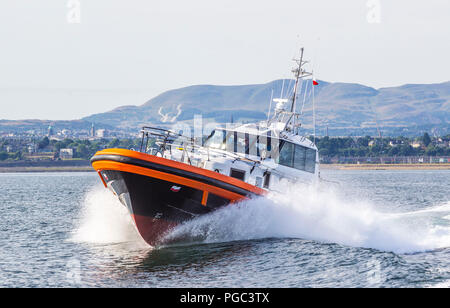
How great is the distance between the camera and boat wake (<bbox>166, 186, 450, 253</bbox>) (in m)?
17.0

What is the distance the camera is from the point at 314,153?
1972 cm

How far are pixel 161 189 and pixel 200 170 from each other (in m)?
1.18

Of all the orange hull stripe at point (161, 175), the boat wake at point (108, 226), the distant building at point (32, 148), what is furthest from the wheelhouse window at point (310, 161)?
the distant building at point (32, 148)

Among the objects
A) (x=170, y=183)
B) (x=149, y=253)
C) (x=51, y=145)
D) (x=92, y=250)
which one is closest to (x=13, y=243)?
(x=92, y=250)

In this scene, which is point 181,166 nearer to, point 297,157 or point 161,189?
point 161,189

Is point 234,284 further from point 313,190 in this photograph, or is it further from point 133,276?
point 313,190

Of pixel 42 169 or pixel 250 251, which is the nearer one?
pixel 250 251

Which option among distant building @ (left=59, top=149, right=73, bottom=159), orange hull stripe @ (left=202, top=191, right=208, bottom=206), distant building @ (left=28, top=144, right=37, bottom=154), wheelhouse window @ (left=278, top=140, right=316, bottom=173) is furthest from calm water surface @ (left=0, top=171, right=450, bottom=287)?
distant building @ (left=28, top=144, right=37, bottom=154)

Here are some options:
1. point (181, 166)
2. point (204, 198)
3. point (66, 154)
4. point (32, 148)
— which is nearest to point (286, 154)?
point (204, 198)

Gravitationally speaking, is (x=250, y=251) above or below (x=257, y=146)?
below

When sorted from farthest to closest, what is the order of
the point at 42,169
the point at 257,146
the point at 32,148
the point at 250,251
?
the point at 32,148, the point at 42,169, the point at 257,146, the point at 250,251

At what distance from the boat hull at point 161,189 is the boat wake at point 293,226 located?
37cm

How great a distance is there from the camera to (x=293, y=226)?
18391 mm

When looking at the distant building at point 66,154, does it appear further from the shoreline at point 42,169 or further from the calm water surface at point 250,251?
the calm water surface at point 250,251
